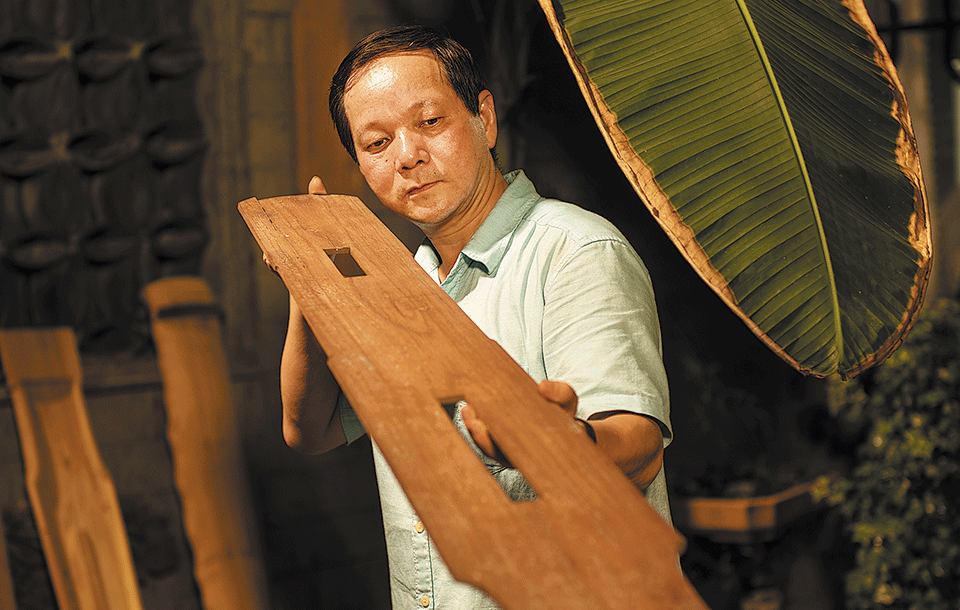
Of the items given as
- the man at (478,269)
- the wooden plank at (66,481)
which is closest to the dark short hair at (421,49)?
the man at (478,269)

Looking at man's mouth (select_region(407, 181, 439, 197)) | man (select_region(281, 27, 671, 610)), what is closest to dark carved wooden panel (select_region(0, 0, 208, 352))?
man (select_region(281, 27, 671, 610))

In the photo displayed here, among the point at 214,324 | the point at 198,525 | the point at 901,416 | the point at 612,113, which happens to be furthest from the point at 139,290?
the point at 901,416

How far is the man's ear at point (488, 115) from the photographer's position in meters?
0.77

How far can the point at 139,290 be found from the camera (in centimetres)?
174

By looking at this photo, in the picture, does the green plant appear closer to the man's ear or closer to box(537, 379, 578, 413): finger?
the man's ear

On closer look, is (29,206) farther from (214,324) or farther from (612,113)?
(612,113)

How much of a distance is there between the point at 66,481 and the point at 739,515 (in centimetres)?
152

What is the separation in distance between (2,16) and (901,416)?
2175 mm

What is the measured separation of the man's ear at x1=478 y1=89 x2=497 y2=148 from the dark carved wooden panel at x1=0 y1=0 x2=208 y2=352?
1.15m

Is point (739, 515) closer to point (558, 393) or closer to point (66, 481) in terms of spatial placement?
point (66, 481)

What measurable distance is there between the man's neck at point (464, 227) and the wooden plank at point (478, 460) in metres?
0.16

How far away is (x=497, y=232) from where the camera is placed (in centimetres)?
73

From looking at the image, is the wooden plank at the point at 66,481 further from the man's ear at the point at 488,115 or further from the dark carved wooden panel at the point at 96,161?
the man's ear at the point at 488,115

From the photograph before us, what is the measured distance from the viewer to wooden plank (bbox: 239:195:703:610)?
351mm
